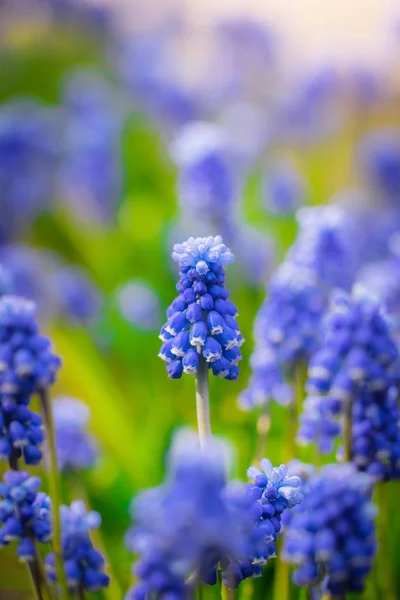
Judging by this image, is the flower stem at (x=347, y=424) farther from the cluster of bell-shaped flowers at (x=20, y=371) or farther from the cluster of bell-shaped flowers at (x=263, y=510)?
the cluster of bell-shaped flowers at (x=20, y=371)

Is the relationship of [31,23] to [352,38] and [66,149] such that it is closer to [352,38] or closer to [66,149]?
[66,149]

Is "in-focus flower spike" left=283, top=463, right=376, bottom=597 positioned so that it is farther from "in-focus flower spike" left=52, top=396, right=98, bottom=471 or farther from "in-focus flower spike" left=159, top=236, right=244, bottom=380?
"in-focus flower spike" left=52, top=396, right=98, bottom=471

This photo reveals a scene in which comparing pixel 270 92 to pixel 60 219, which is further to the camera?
pixel 270 92

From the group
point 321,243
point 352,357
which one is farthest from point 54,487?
point 321,243

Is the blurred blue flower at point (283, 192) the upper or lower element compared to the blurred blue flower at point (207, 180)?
upper

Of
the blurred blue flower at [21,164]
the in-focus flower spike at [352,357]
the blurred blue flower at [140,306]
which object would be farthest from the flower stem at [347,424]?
the blurred blue flower at [21,164]

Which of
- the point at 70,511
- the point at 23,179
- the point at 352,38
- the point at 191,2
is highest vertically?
the point at 191,2

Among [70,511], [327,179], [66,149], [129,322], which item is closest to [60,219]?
[66,149]

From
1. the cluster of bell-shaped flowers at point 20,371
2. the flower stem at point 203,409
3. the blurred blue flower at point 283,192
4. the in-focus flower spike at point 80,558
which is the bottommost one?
the in-focus flower spike at point 80,558
